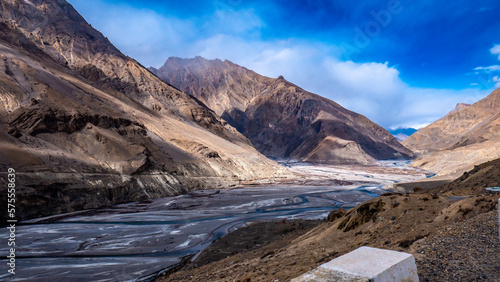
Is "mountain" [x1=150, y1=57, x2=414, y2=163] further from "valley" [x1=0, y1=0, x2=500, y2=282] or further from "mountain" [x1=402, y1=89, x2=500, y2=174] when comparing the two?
"valley" [x1=0, y1=0, x2=500, y2=282]

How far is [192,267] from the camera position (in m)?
12.7

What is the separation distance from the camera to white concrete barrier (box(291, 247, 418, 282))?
441 cm

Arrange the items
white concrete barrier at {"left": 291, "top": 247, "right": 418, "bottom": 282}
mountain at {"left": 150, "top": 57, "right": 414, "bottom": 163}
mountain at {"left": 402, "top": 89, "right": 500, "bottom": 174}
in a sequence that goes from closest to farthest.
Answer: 1. white concrete barrier at {"left": 291, "top": 247, "right": 418, "bottom": 282}
2. mountain at {"left": 402, "top": 89, "right": 500, "bottom": 174}
3. mountain at {"left": 150, "top": 57, "right": 414, "bottom": 163}

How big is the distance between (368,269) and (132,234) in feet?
62.3

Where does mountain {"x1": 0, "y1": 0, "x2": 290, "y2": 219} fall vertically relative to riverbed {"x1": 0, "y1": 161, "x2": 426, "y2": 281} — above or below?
above

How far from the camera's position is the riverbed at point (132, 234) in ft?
44.6

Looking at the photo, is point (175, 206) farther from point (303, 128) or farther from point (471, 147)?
point (303, 128)

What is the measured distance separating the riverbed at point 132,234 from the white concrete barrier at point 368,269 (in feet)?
32.2

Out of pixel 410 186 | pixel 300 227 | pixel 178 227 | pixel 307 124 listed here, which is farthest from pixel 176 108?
Answer: pixel 307 124

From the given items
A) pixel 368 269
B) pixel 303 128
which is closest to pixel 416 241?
pixel 368 269

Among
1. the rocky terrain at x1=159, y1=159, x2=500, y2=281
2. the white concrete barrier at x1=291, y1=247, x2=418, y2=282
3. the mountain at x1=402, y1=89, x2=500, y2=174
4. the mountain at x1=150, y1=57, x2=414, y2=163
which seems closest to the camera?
the white concrete barrier at x1=291, y1=247, x2=418, y2=282

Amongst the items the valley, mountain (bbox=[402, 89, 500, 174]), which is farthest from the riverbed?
mountain (bbox=[402, 89, 500, 174])

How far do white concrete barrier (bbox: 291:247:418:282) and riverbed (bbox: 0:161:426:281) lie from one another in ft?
32.2

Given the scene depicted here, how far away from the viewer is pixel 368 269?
4.55 metres
